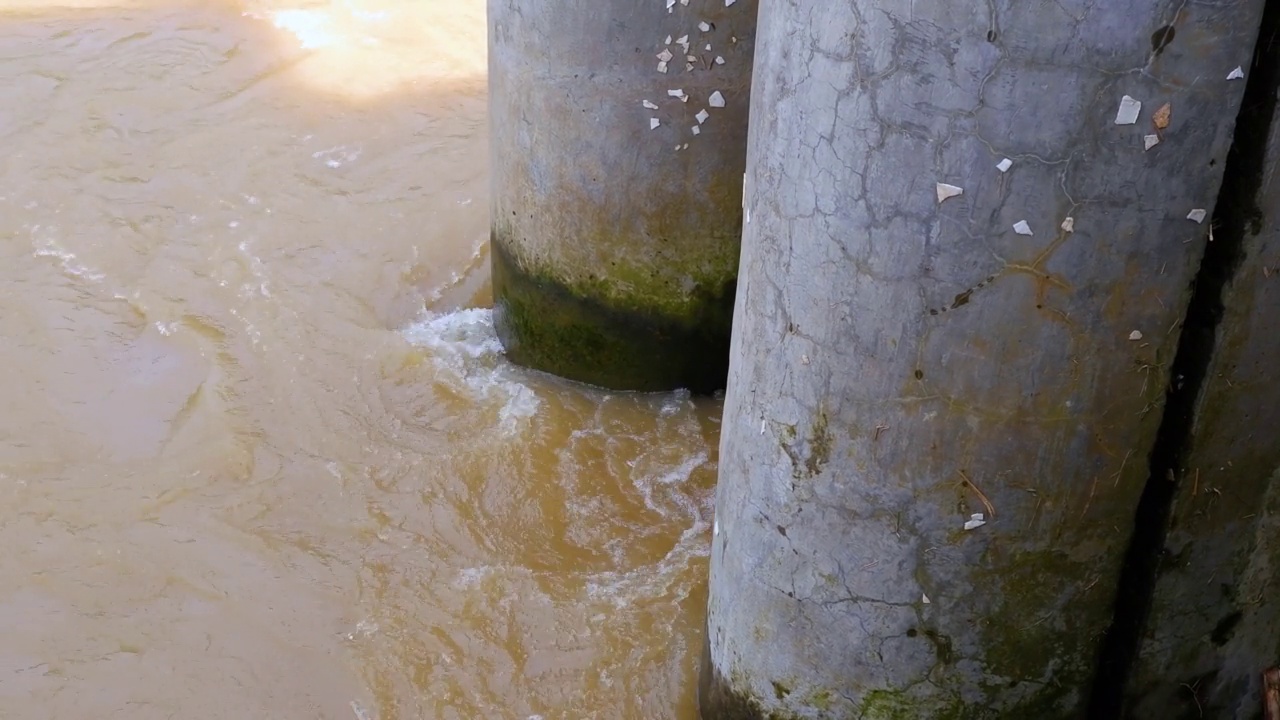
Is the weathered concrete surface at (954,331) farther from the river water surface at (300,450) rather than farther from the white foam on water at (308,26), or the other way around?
the white foam on water at (308,26)

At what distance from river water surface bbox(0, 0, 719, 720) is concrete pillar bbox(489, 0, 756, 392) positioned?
0.74ft

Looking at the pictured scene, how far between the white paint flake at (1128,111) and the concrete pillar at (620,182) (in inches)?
93.3

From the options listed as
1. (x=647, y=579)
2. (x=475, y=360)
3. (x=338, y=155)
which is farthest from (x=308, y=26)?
(x=647, y=579)

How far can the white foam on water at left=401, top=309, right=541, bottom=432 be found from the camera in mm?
5121

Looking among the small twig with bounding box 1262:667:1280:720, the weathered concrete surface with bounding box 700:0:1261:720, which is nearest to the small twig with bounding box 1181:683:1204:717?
the small twig with bounding box 1262:667:1280:720

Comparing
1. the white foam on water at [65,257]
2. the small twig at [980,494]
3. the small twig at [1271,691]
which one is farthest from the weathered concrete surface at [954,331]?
the white foam on water at [65,257]

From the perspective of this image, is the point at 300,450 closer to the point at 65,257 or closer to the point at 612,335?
the point at 612,335

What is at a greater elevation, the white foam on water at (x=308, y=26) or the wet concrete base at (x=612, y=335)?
the white foam on water at (x=308, y=26)

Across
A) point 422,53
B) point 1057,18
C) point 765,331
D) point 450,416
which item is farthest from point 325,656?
point 422,53

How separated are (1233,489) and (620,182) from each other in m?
2.61

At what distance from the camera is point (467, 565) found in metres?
4.30

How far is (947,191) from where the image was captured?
7.77 ft

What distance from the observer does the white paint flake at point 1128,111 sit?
2230 mm

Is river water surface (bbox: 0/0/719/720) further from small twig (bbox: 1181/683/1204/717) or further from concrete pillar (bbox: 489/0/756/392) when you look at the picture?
small twig (bbox: 1181/683/1204/717)
